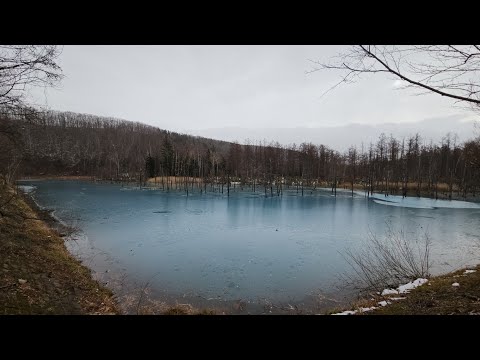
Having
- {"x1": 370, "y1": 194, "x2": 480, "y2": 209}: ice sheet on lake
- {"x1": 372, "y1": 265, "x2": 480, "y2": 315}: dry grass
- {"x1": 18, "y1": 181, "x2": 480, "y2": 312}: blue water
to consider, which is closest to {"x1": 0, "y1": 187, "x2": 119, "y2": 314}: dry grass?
{"x1": 18, "y1": 181, "x2": 480, "y2": 312}: blue water

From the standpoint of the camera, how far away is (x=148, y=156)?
229 ft

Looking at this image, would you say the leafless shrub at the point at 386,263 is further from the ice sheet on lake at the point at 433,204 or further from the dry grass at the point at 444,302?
the ice sheet on lake at the point at 433,204

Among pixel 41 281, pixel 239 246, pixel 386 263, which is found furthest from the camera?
pixel 239 246

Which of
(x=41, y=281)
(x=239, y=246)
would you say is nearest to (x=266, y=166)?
(x=239, y=246)

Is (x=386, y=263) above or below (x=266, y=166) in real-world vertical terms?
below

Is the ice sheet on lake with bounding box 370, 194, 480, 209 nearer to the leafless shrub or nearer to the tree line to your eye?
the tree line

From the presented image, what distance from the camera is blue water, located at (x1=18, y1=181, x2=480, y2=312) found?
31.9 ft

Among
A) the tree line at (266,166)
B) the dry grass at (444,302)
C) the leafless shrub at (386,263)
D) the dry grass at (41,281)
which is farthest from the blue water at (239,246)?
the tree line at (266,166)

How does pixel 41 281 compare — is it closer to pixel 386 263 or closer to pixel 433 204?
pixel 386 263

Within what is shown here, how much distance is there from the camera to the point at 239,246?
1459cm

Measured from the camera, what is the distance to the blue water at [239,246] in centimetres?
971

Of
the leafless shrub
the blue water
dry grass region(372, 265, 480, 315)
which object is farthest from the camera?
the blue water
